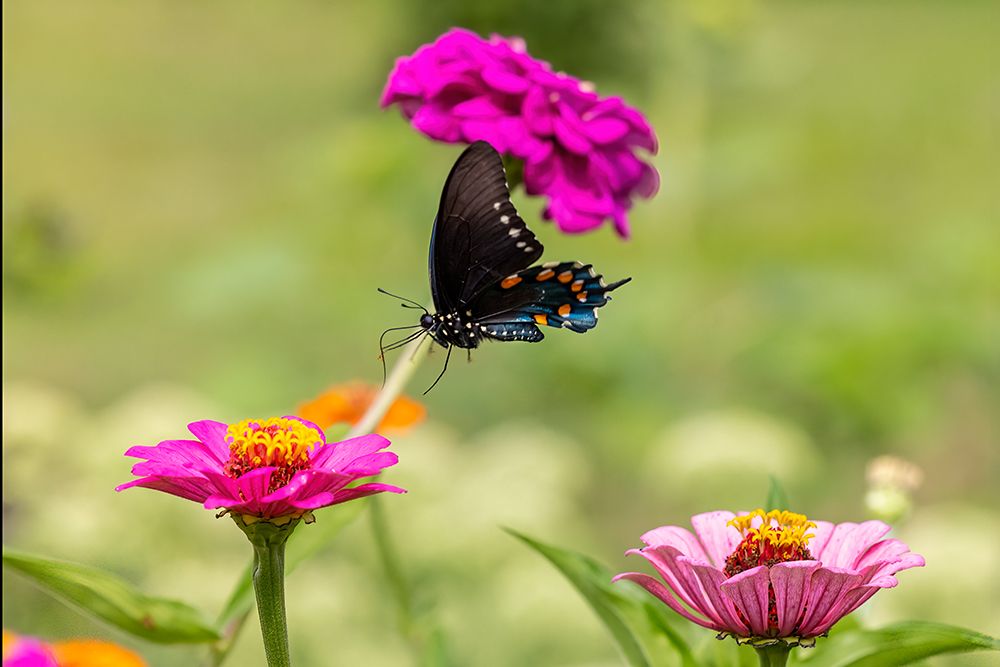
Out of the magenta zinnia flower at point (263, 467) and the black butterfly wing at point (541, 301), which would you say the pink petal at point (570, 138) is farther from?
the magenta zinnia flower at point (263, 467)

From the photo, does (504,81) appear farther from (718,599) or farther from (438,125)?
(718,599)

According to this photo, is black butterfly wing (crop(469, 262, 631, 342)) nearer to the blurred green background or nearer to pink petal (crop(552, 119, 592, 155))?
pink petal (crop(552, 119, 592, 155))

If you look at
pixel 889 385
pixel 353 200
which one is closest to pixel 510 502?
pixel 889 385

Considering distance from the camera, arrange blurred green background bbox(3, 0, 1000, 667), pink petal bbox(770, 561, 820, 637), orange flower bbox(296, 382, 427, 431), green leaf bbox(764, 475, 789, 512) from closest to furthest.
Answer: pink petal bbox(770, 561, 820, 637), green leaf bbox(764, 475, 789, 512), orange flower bbox(296, 382, 427, 431), blurred green background bbox(3, 0, 1000, 667)

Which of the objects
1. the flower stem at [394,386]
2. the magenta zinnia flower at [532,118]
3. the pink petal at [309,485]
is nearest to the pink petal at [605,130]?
the magenta zinnia flower at [532,118]

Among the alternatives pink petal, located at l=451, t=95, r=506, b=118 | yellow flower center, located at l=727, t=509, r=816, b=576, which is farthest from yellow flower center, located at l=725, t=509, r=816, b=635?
pink petal, located at l=451, t=95, r=506, b=118

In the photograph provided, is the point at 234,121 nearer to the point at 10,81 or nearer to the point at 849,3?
the point at 10,81

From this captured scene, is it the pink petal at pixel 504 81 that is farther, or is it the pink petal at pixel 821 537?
the pink petal at pixel 504 81
